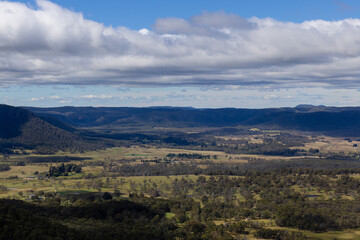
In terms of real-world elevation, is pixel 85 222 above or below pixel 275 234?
above

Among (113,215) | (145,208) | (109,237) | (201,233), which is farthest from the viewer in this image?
(145,208)

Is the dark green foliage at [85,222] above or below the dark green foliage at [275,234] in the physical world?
above

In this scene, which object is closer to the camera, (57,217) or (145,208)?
(57,217)

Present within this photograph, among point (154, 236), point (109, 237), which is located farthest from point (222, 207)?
point (109, 237)

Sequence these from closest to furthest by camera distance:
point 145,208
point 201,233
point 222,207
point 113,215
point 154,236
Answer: point 154,236, point 201,233, point 113,215, point 145,208, point 222,207

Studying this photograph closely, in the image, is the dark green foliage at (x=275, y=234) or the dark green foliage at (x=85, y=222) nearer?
the dark green foliage at (x=85, y=222)

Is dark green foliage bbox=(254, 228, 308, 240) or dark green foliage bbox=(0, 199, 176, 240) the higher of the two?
dark green foliage bbox=(0, 199, 176, 240)

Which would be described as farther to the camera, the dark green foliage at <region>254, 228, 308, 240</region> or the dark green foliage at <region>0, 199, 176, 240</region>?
the dark green foliage at <region>254, 228, 308, 240</region>

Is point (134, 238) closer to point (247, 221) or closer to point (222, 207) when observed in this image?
point (247, 221)

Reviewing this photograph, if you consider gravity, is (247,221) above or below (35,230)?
below

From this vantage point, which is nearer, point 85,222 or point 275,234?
point 85,222
